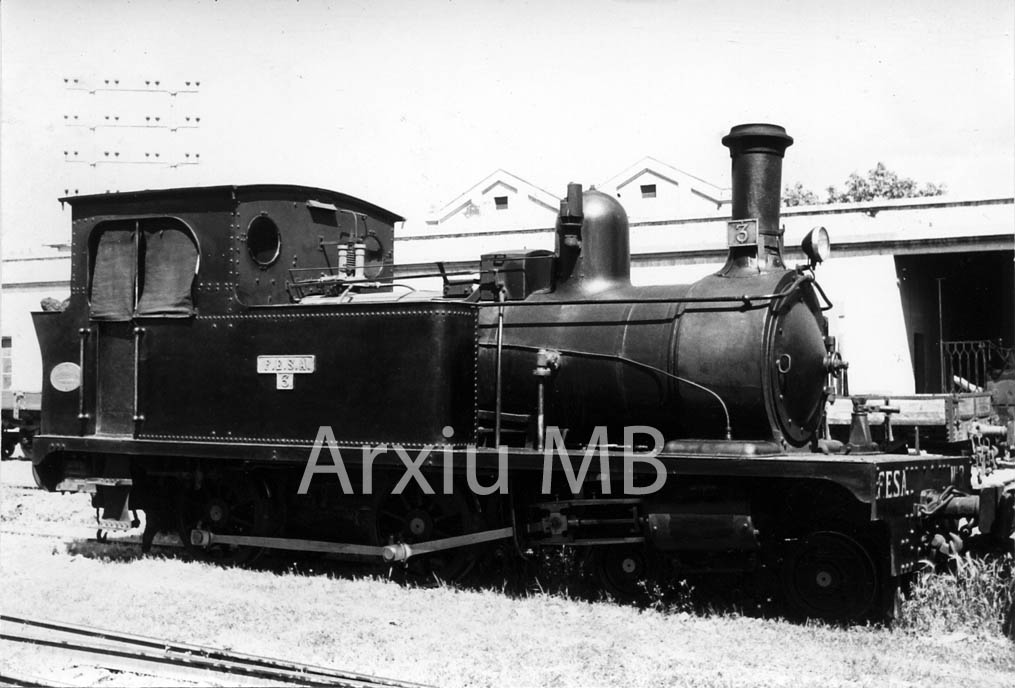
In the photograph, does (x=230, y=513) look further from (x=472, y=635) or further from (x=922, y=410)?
(x=922, y=410)

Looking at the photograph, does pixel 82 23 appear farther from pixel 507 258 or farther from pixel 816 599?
pixel 816 599

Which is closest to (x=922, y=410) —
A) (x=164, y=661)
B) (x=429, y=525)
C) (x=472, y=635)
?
(x=429, y=525)

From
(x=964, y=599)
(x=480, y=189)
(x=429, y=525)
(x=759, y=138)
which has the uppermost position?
(x=480, y=189)

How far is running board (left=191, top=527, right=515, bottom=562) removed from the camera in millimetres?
7617

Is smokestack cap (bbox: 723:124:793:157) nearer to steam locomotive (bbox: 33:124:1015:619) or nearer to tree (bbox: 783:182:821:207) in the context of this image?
steam locomotive (bbox: 33:124:1015:619)

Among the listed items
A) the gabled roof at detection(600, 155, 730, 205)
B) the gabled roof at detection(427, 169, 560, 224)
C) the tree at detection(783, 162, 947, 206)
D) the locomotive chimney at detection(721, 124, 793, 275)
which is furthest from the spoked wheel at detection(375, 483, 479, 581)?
the tree at detection(783, 162, 947, 206)

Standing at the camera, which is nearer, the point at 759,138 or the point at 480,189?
the point at 759,138

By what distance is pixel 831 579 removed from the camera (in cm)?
662

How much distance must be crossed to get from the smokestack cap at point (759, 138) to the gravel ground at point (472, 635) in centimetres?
312

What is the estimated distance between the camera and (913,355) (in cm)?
1703

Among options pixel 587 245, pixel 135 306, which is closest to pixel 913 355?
pixel 587 245

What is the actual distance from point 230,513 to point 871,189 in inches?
1809

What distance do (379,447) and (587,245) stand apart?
2133 millimetres

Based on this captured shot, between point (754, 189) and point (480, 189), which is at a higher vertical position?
point (480, 189)
